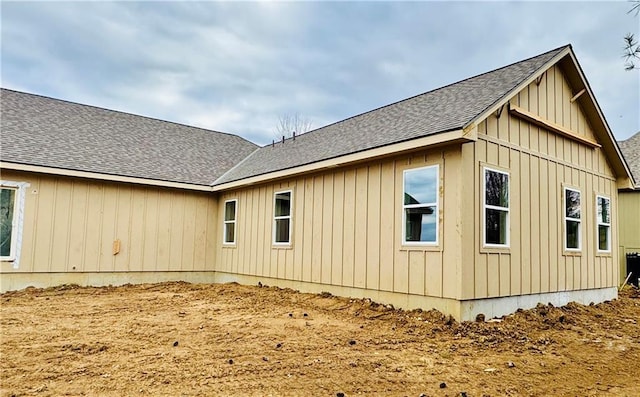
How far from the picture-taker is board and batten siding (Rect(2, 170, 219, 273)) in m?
9.44

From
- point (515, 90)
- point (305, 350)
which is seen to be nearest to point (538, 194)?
point (515, 90)

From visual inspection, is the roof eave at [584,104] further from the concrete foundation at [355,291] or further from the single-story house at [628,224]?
the single-story house at [628,224]

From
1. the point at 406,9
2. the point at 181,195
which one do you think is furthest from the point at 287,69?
the point at 181,195

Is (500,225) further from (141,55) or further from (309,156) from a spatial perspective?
(141,55)

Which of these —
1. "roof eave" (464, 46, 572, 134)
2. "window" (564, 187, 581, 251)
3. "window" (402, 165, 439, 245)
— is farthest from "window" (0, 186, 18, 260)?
"window" (564, 187, 581, 251)

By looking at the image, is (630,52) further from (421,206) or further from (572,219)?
(572,219)

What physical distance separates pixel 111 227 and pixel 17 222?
6.04 ft

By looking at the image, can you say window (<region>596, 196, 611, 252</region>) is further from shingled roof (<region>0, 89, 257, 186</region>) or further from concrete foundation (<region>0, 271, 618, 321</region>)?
shingled roof (<region>0, 89, 257, 186</region>)

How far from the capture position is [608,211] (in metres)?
9.62

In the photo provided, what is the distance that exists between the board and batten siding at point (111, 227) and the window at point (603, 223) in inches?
360

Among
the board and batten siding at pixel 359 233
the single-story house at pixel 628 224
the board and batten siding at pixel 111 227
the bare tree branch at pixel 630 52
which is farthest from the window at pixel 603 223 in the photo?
the board and batten siding at pixel 111 227

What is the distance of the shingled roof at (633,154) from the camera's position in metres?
14.6

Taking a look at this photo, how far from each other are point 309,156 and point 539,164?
4418 mm

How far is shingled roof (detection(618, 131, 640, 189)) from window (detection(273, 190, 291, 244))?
11142 millimetres
